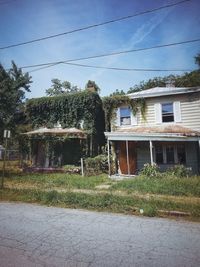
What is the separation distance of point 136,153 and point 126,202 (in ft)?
32.6

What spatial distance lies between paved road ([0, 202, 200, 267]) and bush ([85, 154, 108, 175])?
965 cm

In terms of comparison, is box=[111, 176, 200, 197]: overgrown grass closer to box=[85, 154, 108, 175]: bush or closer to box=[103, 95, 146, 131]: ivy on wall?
box=[85, 154, 108, 175]: bush

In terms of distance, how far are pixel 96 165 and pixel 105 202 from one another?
9262 millimetres

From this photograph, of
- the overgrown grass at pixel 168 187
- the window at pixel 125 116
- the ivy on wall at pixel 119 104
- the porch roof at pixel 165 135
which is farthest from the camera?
the window at pixel 125 116

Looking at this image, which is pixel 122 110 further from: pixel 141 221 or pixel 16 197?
pixel 141 221

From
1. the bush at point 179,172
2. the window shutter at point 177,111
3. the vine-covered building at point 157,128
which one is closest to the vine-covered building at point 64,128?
the vine-covered building at point 157,128

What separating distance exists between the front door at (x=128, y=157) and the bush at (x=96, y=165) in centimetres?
128

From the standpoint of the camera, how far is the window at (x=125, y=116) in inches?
726

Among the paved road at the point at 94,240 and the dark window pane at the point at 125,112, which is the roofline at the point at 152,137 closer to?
the dark window pane at the point at 125,112

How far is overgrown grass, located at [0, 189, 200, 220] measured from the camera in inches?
279

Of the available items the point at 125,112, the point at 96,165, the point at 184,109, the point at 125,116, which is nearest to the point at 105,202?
the point at 96,165

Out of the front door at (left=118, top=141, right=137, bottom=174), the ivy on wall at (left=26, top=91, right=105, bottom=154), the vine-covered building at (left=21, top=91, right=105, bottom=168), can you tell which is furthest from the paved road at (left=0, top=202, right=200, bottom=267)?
the ivy on wall at (left=26, top=91, right=105, bottom=154)

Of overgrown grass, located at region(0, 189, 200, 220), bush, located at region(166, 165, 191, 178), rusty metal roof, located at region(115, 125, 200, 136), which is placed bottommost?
overgrown grass, located at region(0, 189, 200, 220)

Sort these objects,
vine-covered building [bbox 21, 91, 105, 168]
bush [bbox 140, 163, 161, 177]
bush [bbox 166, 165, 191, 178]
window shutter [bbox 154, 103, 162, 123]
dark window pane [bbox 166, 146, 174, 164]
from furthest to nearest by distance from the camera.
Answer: vine-covered building [bbox 21, 91, 105, 168] → window shutter [bbox 154, 103, 162, 123] → dark window pane [bbox 166, 146, 174, 164] → bush [bbox 140, 163, 161, 177] → bush [bbox 166, 165, 191, 178]
